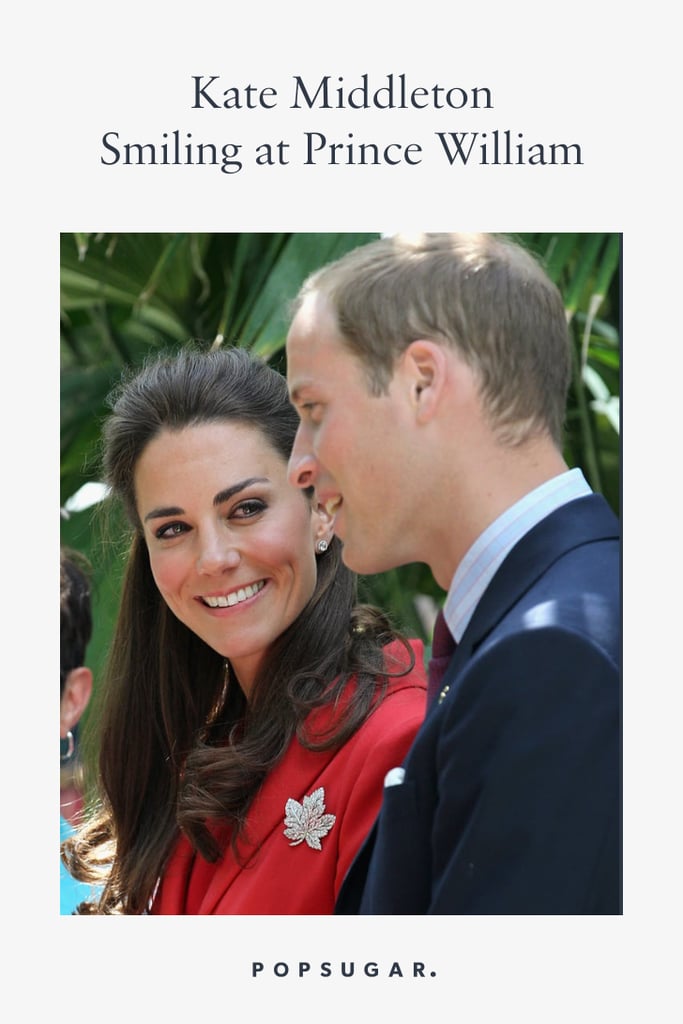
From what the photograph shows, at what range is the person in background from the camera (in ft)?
10.4

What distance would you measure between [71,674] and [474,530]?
1112mm

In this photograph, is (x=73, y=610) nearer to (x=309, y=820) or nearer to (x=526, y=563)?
(x=309, y=820)

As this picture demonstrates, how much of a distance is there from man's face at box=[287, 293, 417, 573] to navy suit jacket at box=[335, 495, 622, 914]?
0.25 meters

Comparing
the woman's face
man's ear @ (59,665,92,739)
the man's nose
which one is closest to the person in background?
man's ear @ (59,665,92,739)

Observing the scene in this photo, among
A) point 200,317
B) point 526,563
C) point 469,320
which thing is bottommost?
point 526,563

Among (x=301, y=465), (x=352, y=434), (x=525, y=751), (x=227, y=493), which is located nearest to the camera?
(x=525, y=751)

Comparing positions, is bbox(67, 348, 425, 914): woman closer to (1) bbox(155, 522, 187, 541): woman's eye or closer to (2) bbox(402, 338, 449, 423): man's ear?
(1) bbox(155, 522, 187, 541): woman's eye

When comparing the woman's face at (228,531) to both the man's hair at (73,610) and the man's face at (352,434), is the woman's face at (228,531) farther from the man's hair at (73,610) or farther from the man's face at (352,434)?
the man's face at (352,434)

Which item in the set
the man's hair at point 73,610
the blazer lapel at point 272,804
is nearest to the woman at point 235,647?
the blazer lapel at point 272,804

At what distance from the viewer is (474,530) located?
102 inches

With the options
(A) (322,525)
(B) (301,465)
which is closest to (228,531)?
(A) (322,525)

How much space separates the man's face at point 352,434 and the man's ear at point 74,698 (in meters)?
0.87
